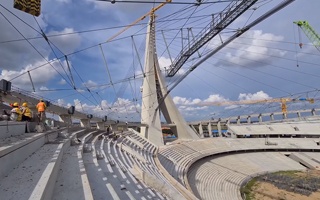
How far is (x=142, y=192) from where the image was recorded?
24.0 ft

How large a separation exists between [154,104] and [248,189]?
20712mm

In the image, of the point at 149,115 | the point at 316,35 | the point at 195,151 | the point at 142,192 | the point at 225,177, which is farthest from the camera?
the point at 316,35

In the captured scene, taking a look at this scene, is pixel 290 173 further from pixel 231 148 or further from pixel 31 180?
pixel 31 180

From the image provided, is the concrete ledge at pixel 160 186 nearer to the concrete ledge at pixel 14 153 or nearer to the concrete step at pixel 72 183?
the concrete step at pixel 72 183

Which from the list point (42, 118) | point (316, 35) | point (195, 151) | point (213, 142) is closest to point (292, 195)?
point (195, 151)

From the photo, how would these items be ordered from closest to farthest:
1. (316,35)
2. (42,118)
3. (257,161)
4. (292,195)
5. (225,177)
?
(42,118) → (292,195) → (225,177) → (257,161) → (316,35)

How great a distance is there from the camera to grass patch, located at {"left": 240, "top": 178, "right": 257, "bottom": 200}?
18.9m

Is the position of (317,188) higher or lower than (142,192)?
lower

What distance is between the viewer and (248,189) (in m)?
20.5

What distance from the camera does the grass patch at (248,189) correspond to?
18941 millimetres

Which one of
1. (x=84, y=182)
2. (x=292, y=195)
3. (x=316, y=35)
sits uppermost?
(x=316, y=35)

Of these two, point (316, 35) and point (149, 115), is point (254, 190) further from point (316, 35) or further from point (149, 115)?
point (316, 35)

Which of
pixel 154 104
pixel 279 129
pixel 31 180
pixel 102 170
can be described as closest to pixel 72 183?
pixel 31 180

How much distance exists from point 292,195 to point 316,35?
49.0 m
